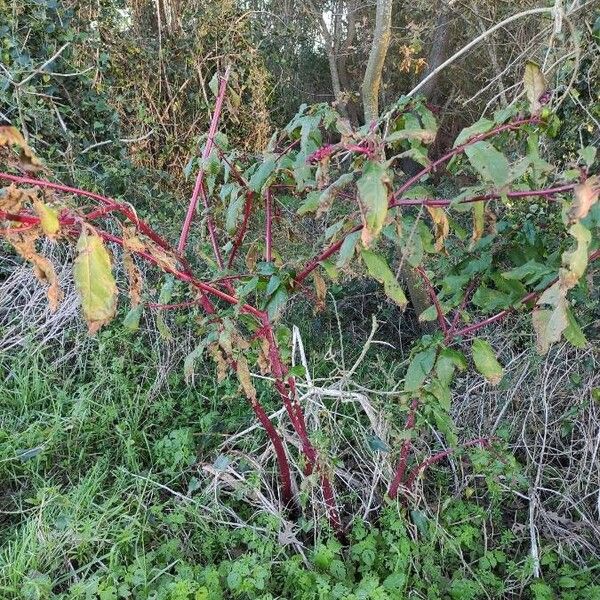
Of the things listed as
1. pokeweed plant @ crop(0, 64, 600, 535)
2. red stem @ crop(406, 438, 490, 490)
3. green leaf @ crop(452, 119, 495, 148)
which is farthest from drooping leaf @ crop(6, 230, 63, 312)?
red stem @ crop(406, 438, 490, 490)

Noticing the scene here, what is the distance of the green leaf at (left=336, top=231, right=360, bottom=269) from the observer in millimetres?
1214

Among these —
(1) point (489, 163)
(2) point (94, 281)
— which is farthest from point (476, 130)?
(2) point (94, 281)

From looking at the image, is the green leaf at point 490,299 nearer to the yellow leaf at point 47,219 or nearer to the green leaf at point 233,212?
the green leaf at point 233,212

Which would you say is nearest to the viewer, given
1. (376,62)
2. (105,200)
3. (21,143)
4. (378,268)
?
(21,143)

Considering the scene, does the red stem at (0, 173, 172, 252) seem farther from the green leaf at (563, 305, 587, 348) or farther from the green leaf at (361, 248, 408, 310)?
the green leaf at (563, 305, 587, 348)

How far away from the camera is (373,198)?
1046mm

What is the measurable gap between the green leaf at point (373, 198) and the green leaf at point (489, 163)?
207mm

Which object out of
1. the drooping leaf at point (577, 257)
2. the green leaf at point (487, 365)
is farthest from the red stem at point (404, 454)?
the drooping leaf at point (577, 257)

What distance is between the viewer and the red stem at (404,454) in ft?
5.65

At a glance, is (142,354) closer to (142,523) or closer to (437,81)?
(142,523)

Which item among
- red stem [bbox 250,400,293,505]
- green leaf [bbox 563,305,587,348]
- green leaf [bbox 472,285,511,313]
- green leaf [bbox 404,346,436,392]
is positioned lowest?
red stem [bbox 250,400,293,505]

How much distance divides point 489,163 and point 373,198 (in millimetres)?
271

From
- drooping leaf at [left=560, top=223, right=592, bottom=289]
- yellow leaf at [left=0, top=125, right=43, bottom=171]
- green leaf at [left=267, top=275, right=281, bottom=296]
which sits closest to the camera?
yellow leaf at [left=0, top=125, right=43, bottom=171]

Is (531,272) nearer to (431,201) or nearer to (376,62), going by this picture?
(431,201)
